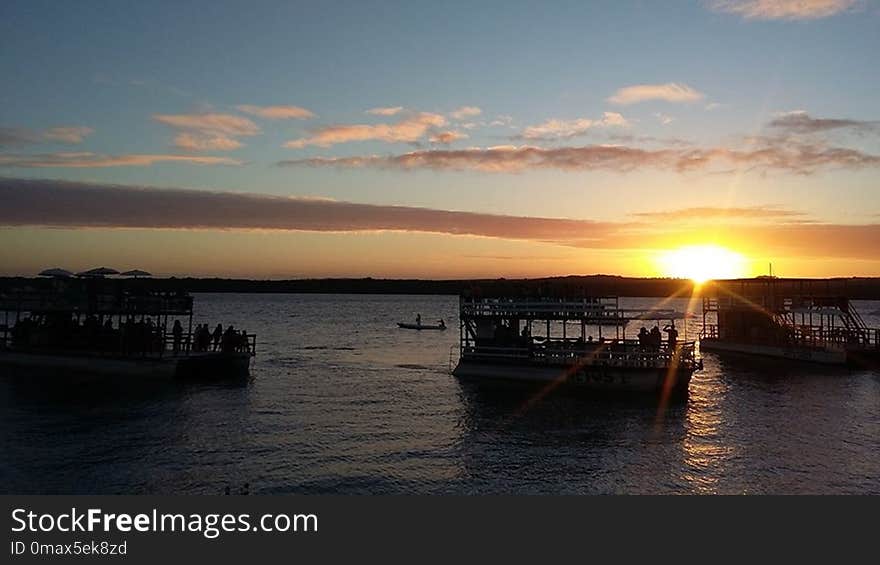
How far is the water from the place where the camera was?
69.0ft

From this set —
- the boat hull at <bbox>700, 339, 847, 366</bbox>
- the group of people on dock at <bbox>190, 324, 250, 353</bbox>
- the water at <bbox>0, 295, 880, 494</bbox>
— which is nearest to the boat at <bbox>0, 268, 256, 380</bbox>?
the group of people on dock at <bbox>190, 324, 250, 353</bbox>

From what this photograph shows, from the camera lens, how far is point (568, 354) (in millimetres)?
41281

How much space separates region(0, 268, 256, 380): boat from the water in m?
2.67

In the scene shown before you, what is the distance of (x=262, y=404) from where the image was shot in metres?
35.5

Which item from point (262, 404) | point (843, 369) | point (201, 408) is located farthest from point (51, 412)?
point (843, 369)

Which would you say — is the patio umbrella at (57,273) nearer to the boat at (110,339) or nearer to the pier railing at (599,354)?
the boat at (110,339)

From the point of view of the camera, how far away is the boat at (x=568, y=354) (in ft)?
126

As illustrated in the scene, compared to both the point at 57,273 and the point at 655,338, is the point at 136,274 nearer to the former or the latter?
the point at 57,273

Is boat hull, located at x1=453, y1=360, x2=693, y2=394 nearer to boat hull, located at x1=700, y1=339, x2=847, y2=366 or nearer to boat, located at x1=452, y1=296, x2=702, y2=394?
boat, located at x1=452, y1=296, x2=702, y2=394

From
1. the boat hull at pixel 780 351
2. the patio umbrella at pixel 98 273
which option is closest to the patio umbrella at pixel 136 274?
the patio umbrella at pixel 98 273

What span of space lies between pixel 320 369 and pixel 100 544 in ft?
138

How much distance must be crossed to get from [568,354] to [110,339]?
2825 centimetres

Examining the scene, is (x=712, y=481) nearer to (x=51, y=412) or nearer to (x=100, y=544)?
(x=100, y=544)

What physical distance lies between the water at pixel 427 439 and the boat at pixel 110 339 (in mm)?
2675
